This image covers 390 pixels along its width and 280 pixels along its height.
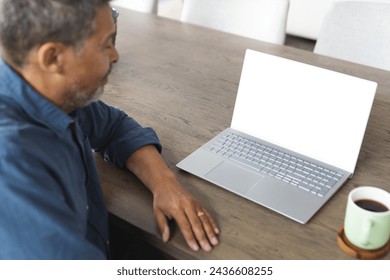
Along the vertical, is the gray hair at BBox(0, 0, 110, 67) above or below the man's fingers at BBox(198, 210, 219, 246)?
above

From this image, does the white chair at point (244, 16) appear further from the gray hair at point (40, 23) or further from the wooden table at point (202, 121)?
the gray hair at point (40, 23)

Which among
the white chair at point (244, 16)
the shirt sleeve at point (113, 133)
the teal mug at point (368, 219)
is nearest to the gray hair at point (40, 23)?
the shirt sleeve at point (113, 133)

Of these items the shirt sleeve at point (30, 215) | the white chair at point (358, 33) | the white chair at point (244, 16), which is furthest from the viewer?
the white chair at point (244, 16)

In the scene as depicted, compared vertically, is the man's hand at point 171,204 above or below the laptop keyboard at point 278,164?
below

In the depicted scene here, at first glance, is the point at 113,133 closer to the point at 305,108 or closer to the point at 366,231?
the point at 305,108

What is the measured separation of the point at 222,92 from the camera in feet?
4.35

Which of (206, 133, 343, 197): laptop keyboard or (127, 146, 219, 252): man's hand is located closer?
(127, 146, 219, 252): man's hand

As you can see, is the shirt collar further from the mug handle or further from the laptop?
the mug handle

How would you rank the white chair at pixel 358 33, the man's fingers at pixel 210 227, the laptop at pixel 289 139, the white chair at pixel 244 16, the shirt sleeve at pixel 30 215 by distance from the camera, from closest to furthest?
the shirt sleeve at pixel 30 215
the man's fingers at pixel 210 227
the laptop at pixel 289 139
the white chair at pixel 358 33
the white chair at pixel 244 16

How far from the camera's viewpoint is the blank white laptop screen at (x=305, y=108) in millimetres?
966

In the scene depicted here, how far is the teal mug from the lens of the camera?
75 centimetres

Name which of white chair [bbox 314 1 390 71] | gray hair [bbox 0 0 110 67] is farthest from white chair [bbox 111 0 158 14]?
gray hair [bbox 0 0 110 67]

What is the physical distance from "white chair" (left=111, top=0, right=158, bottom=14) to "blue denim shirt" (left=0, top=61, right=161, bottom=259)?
4.28 feet

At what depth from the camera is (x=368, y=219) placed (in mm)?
749
